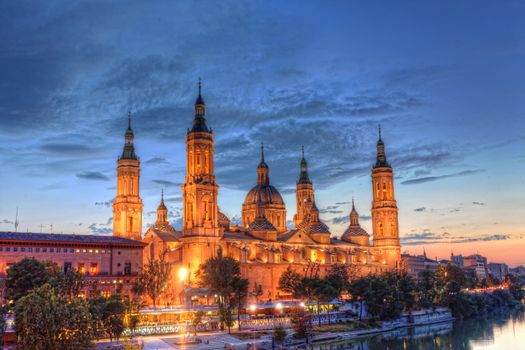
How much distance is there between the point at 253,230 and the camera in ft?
348

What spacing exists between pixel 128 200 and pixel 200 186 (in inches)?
868

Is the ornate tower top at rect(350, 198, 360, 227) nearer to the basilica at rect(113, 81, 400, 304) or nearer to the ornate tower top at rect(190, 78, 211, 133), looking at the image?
the basilica at rect(113, 81, 400, 304)

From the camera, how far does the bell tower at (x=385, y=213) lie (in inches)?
4902

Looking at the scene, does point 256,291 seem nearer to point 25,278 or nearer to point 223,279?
point 223,279

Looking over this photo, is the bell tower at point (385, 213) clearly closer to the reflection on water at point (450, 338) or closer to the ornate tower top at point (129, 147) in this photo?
the reflection on water at point (450, 338)

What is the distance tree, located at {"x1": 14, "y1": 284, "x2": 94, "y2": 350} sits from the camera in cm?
4031

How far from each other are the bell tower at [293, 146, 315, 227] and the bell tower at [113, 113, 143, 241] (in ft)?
136

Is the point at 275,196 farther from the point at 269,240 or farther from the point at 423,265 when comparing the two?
the point at 423,265

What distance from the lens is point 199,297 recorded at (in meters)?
81.4

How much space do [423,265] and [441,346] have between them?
132588 mm

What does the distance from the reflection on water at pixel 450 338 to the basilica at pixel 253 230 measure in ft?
75.1

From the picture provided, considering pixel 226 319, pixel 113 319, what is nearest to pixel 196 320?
pixel 226 319

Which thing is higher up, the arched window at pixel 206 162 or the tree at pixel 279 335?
the arched window at pixel 206 162

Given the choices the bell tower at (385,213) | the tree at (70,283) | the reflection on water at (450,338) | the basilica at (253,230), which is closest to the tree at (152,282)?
the basilica at (253,230)
